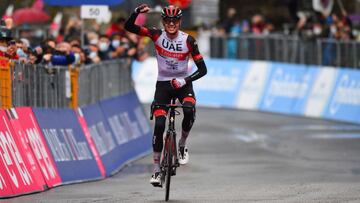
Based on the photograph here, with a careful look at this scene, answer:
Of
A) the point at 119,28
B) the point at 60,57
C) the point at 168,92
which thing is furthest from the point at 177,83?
the point at 119,28

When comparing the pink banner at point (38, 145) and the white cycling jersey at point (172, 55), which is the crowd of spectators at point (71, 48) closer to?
the pink banner at point (38, 145)

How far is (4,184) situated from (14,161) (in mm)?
669

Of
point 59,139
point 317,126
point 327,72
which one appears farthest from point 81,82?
point 327,72

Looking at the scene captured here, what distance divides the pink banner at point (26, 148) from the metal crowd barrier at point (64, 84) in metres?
0.37

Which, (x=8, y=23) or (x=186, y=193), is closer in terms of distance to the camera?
(x=186, y=193)

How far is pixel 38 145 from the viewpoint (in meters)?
16.7

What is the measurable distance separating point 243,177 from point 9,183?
4977mm

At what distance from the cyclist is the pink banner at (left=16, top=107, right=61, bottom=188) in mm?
1766

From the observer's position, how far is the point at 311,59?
33.8 meters

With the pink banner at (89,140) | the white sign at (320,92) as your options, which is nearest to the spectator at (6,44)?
the pink banner at (89,140)

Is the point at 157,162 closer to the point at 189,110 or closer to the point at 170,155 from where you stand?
the point at 170,155

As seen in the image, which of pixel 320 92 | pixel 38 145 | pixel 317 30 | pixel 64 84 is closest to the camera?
pixel 38 145

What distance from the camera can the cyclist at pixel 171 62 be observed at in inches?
607

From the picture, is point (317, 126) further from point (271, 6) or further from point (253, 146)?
point (271, 6)
